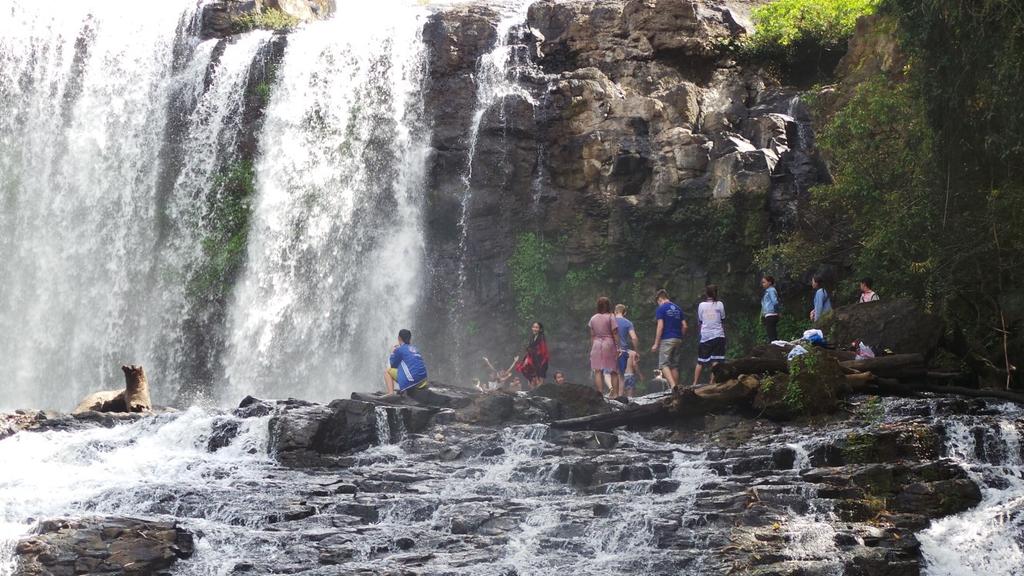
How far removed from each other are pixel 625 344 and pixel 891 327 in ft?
15.9

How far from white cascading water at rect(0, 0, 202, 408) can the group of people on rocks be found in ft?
38.7

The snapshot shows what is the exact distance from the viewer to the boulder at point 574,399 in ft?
53.3

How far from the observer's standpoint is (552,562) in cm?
1112

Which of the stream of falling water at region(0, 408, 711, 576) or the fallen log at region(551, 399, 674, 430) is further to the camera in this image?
the fallen log at region(551, 399, 674, 430)

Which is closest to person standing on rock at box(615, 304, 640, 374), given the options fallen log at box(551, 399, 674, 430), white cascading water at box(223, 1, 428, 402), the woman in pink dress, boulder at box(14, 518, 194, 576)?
the woman in pink dress

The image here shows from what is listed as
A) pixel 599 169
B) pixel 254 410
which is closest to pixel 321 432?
pixel 254 410

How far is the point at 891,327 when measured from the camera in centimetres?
1605

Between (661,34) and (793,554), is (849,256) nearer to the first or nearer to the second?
(661,34)

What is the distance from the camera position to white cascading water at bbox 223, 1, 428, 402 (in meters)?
25.3

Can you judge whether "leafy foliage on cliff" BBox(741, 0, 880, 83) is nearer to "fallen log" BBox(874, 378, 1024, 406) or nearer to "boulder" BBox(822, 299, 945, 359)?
"boulder" BBox(822, 299, 945, 359)

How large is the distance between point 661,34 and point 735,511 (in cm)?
1814

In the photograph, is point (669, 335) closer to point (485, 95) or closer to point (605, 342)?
point (605, 342)

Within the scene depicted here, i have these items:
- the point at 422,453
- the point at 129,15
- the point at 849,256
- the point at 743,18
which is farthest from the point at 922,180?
the point at 129,15

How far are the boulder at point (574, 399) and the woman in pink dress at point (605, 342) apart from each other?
1.78 m
